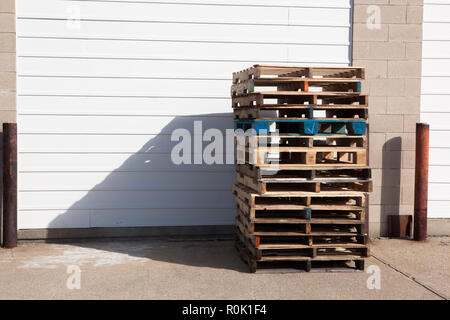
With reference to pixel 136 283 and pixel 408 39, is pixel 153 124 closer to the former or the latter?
pixel 136 283

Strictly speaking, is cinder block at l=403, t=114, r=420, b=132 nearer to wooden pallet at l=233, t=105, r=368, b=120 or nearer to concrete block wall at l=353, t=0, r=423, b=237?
concrete block wall at l=353, t=0, r=423, b=237

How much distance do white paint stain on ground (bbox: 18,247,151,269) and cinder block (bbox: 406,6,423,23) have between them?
5.48 meters

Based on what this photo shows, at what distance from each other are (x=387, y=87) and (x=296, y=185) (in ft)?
9.40

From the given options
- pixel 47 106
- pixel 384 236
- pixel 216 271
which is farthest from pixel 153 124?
pixel 384 236

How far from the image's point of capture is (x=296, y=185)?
731cm

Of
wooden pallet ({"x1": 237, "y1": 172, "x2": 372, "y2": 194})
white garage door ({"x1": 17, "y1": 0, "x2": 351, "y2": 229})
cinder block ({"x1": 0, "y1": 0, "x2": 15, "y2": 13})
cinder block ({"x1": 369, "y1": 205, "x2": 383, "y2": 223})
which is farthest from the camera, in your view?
cinder block ({"x1": 369, "y1": 205, "x2": 383, "y2": 223})

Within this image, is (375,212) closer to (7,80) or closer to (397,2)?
(397,2)

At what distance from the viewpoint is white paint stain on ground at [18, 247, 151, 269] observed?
7.45m

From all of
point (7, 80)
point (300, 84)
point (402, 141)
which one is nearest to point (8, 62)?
point (7, 80)

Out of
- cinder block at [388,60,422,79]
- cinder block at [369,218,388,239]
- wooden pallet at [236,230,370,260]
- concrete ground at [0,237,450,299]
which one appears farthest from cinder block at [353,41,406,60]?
wooden pallet at [236,230,370,260]

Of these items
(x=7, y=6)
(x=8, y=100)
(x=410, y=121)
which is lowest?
(x=410, y=121)

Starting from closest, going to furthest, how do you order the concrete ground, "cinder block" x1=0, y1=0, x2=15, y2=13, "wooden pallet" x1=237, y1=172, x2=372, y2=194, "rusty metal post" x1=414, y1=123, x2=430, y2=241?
1. the concrete ground
2. "wooden pallet" x1=237, y1=172, x2=372, y2=194
3. "cinder block" x1=0, y1=0, x2=15, y2=13
4. "rusty metal post" x1=414, y1=123, x2=430, y2=241

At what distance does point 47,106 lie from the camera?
28.4ft

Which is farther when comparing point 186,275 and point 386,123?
point 386,123
